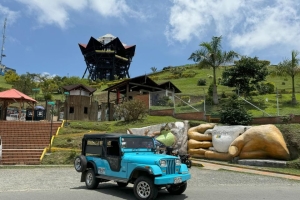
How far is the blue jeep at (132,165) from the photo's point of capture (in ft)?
22.4

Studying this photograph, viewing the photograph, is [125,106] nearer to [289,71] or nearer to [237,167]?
[237,167]

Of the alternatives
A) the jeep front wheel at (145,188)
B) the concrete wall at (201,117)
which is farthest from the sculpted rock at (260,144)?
the jeep front wheel at (145,188)

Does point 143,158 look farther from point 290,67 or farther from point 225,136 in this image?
point 290,67

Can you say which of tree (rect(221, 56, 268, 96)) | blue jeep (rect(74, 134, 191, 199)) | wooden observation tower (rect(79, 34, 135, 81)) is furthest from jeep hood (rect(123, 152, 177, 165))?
wooden observation tower (rect(79, 34, 135, 81))

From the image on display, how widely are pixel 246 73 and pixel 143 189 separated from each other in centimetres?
2279

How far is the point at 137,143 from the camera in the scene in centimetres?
806

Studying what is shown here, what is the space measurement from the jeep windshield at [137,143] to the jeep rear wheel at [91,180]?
1492mm

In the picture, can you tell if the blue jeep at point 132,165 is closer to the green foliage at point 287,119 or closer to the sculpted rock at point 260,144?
the sculpted rock at point 260,144

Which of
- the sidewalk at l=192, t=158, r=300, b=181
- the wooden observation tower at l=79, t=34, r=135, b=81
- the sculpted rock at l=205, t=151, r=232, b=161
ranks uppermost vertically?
the wooden observation tower at l=79, t=34, r=135, b=81

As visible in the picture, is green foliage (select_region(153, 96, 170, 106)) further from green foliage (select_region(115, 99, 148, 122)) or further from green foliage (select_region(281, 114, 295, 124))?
green foliage (select_region(281, 114, 295, 124))

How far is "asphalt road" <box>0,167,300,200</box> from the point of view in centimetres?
737

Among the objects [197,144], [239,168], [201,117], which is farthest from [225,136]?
[201,117]

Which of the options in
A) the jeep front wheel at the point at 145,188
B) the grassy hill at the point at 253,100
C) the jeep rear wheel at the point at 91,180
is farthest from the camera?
the grassy hill at the point at 253,100

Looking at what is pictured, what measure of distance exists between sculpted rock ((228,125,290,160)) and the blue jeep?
8.05 metres
